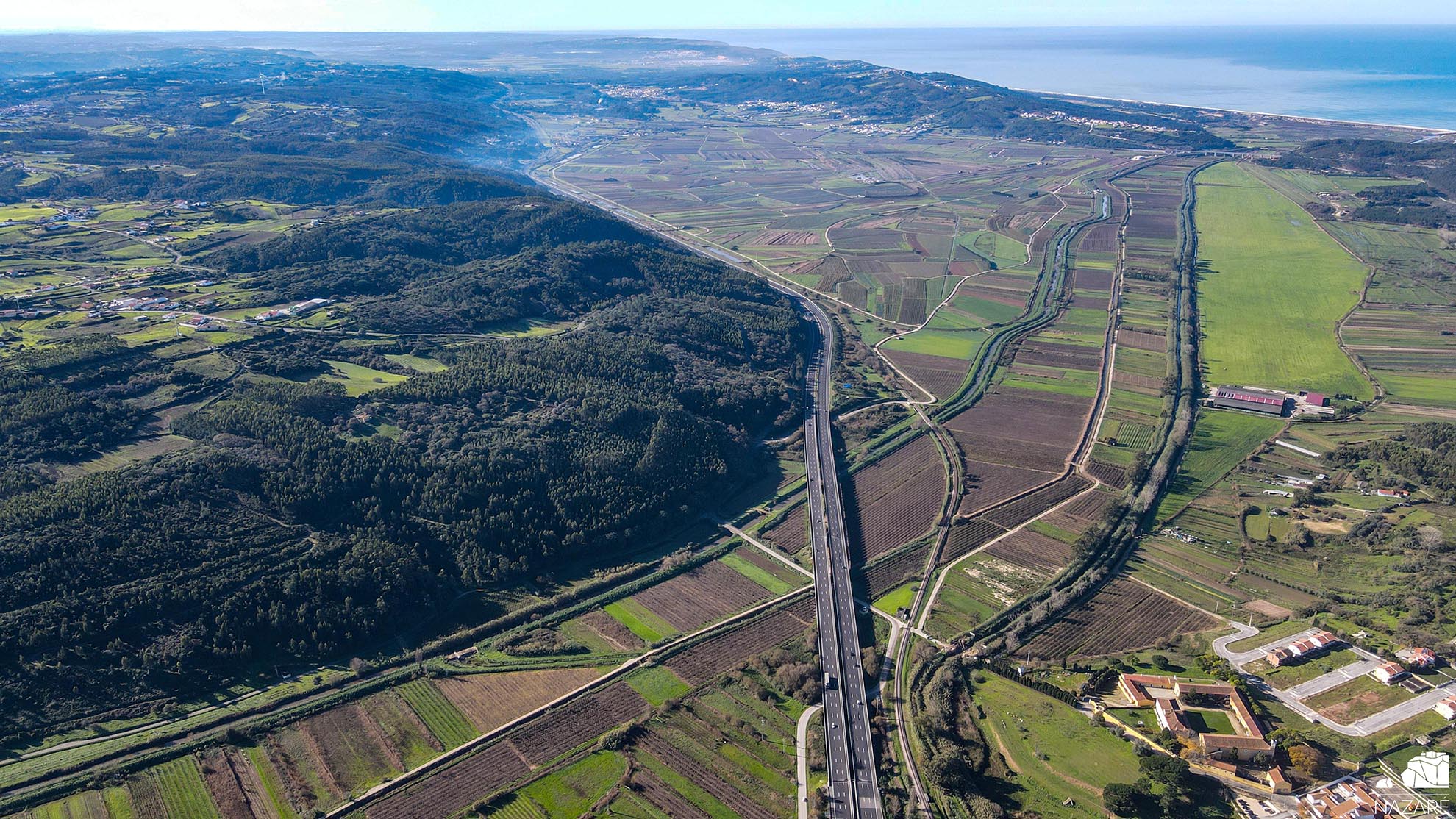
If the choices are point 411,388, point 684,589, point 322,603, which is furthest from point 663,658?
point 411,388

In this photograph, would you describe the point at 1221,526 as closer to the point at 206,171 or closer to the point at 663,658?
the point at 663,658

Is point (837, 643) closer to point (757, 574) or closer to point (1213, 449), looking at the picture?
point (757, 574)

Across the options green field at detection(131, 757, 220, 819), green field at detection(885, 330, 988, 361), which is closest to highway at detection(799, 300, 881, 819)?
green field at detection(885, 330, 988, 361)

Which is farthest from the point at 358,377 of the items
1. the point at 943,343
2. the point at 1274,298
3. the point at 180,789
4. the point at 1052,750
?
the point at 1274,298

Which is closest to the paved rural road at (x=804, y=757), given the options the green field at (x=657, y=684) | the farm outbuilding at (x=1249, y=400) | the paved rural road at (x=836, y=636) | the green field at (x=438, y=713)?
the paved rural road at (x=836, y=636)

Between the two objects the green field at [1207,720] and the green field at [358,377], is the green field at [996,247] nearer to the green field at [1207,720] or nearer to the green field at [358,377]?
the green field at [358,377]

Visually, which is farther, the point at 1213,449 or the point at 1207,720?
the point at 1213,449
